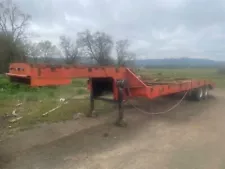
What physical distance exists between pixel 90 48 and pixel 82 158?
57242 millimetres

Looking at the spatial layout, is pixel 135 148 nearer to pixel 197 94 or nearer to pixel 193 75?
pixel 197 94

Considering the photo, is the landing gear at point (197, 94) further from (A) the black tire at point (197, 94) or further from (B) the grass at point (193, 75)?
(B) the grass at point (193, 75)

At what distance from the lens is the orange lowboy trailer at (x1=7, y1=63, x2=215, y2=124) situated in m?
4.44

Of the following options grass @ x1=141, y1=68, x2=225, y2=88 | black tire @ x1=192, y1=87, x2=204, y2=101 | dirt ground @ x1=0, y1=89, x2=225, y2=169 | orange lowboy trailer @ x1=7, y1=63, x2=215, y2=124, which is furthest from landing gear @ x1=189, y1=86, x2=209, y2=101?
dirt ground @ x1=0, y1=89, x2=225, y2=169

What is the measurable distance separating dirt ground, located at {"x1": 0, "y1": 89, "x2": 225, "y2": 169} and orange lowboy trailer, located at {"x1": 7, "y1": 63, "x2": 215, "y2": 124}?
0.82 m

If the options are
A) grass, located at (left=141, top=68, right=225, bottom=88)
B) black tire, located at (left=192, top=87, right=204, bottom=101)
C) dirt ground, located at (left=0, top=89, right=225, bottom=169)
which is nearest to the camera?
dirt ground, located at (left=0, top=89, right=225, bottom=169)

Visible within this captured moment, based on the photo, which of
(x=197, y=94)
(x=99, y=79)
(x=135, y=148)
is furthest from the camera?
(x=197, y=94)

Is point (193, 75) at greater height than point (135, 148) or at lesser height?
greater

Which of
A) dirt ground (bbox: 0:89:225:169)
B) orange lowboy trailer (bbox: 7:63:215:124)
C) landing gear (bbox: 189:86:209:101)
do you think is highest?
orange lowboy trailer (bbox: 7:63:215:124)

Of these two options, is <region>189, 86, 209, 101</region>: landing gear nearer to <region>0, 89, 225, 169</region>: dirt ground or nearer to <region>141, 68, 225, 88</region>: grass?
<region>141, 68, 225, 88</region>: grass

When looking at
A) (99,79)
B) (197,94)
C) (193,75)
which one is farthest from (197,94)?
(193,75)

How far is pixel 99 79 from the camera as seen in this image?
7.09m

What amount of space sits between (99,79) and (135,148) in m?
2.61

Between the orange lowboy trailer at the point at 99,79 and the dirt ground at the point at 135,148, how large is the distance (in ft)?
2.68
